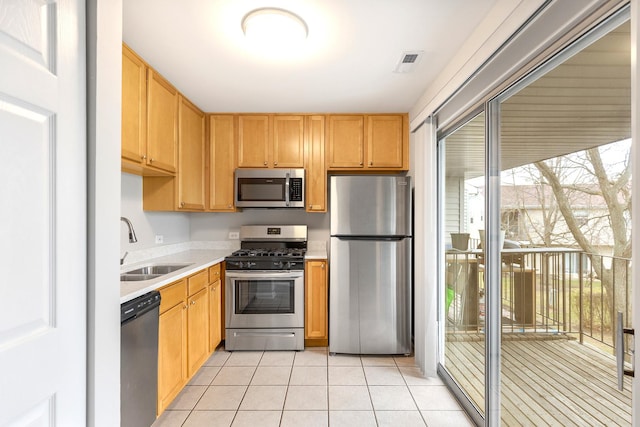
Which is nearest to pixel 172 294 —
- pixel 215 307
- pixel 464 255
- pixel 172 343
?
pixel 172 343

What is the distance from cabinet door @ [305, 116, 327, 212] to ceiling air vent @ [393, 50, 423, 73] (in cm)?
122

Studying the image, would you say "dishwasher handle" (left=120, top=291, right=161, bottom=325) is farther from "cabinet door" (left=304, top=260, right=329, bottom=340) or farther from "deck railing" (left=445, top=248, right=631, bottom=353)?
"deck railing" (left=445, top=248, right=631, bottom=353)

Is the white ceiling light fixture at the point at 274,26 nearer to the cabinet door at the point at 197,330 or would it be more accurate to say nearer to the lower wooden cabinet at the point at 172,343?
the lower wooden cabinet at the point at 172,343

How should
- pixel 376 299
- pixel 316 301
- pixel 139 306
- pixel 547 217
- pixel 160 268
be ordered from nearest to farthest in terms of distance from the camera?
pixel 547 217, pixel 139 306, pixel 160 268, pixel 376 299, pixel 316 301

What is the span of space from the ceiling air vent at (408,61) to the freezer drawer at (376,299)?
1509mm

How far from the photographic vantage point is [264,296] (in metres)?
3.16

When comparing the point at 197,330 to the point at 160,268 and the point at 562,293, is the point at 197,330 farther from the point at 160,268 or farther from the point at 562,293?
the point at 562,293

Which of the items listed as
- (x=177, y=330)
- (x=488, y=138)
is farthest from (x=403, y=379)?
(x=488, y=138)

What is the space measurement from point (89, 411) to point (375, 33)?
217 cm

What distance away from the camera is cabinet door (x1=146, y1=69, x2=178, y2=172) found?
94.6 inches

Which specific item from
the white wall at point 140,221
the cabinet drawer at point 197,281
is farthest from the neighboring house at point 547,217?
the white wall at point 140,221

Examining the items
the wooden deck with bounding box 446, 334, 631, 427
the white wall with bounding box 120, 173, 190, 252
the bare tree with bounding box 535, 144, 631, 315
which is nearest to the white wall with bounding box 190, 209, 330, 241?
the white wall with bounding box 120, 173, 190, 252

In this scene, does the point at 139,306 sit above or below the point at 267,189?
below

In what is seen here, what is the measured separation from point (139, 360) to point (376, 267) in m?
2.06
